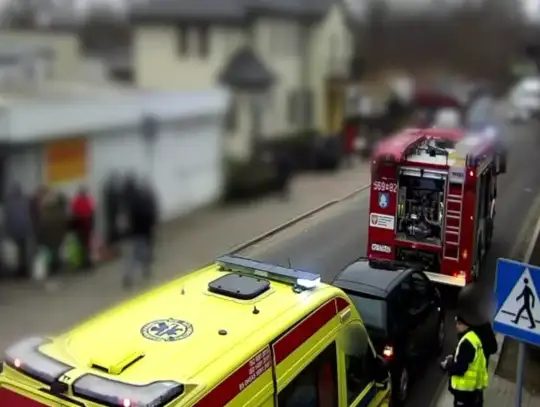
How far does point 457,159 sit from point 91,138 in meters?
6.62

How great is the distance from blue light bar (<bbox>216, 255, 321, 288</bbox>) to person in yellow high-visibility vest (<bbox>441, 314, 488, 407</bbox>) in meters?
1.04

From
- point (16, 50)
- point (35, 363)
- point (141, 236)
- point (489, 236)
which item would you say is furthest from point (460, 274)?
point (16, 50)

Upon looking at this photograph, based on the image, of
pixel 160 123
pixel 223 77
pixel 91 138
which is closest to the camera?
pixel 91 138

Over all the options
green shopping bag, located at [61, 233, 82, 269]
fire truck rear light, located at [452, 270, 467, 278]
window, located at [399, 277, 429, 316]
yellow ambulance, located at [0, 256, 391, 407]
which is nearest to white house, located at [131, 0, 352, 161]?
green shopping bag, located at [61, 233, 82, 269]

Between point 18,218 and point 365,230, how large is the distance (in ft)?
15.4

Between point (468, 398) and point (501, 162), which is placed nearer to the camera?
point (468, 398)

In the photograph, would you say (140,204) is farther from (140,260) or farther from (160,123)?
(160,123)

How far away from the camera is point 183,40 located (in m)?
18.8

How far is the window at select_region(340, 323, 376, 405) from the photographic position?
4223 millimetres

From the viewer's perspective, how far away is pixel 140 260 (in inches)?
391

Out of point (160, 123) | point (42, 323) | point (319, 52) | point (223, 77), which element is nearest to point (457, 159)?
point (42, 323)

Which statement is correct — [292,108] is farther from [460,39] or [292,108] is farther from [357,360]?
Answer: [357,360]

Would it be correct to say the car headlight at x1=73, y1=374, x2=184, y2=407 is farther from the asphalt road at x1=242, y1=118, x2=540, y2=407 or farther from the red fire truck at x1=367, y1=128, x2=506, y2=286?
the red fire truck at x1=367, y1=128, x2=506, y2=286

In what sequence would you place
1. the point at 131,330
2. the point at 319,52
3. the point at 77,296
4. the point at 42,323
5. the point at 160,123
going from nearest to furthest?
the point at 131,330 → the point at 42,323 → the point at 77,296 → the point at 160,123 → the point at 319,52
